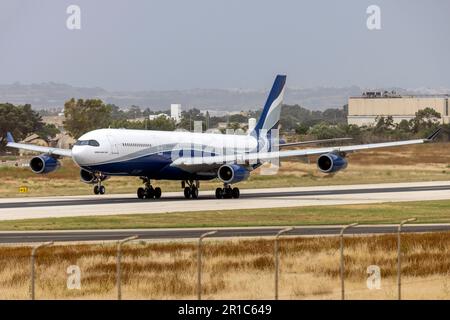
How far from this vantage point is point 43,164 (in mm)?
86625

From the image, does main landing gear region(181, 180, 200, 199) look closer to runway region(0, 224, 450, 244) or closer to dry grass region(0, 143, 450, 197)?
dry grass region(0, 143, 450, 197)

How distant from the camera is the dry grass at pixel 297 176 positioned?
104 meters

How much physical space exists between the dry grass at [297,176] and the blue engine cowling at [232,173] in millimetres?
14830

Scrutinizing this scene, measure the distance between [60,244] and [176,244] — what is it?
5.23 m

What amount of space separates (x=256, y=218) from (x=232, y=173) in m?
18.4

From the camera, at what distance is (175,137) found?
88.0 metres

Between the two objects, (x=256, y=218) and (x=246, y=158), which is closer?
(x=256, y=218)

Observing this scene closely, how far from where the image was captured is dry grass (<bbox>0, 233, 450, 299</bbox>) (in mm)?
35469

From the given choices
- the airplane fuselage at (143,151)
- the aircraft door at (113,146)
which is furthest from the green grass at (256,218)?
the airplane fuselage at (143,151)

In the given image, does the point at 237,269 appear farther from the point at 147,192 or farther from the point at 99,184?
the point at 99,184

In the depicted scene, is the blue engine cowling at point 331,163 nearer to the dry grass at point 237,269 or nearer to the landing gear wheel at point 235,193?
the landing gear wheel at point 235,193

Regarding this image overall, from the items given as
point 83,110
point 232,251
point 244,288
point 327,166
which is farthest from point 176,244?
point 83,110

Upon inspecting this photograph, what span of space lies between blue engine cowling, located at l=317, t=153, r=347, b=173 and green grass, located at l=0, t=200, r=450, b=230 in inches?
392

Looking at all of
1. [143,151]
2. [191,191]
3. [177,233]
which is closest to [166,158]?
[143,151]
